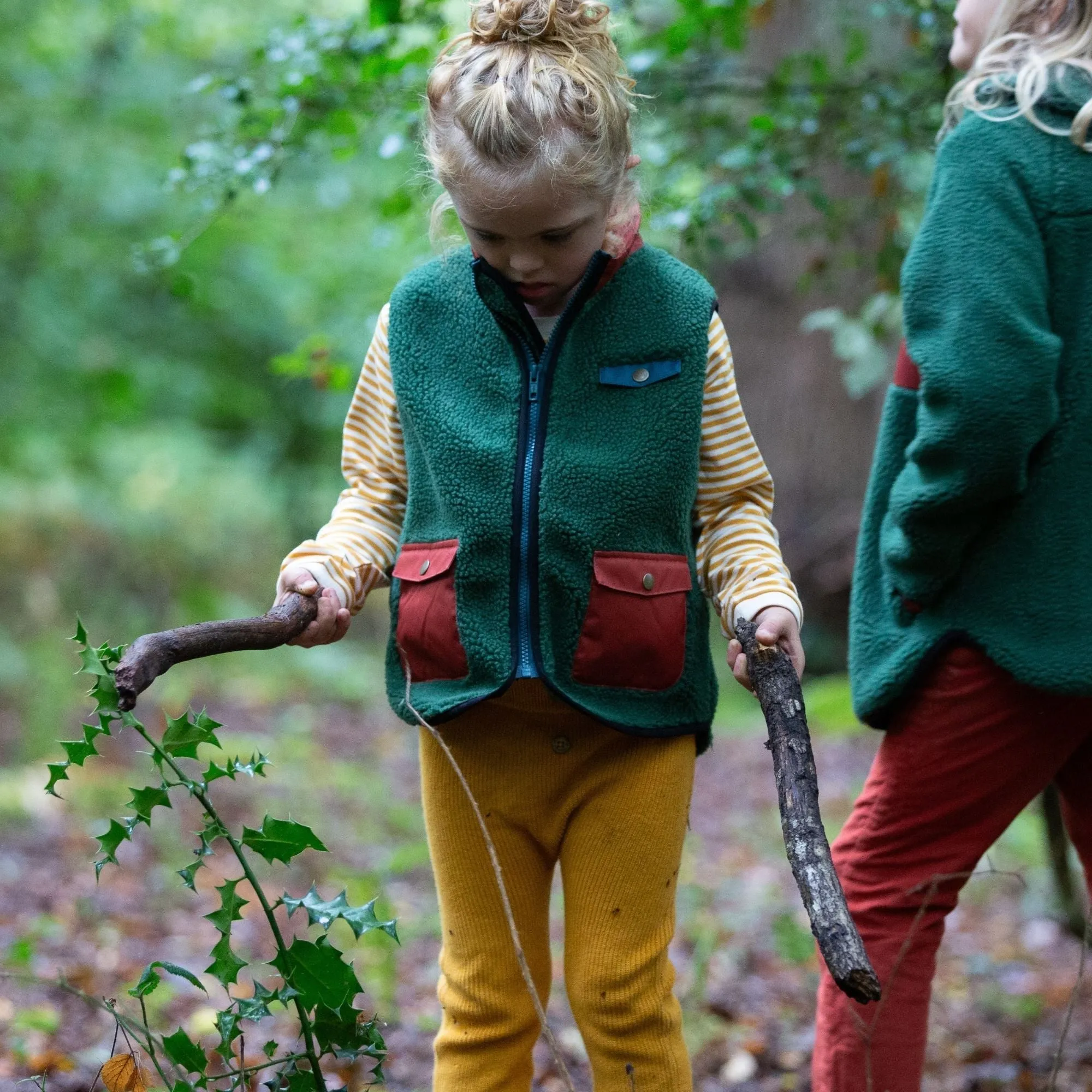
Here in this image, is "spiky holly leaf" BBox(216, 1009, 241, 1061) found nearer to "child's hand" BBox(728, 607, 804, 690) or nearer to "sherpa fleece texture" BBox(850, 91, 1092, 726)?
"child's hand" BBox(728, 607, 804, 690)

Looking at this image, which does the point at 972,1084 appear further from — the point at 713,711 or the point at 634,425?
the point at 634,425

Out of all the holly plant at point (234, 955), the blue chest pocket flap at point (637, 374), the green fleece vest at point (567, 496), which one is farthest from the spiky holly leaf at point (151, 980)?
the blue chest pocket flap at point (637, 374)

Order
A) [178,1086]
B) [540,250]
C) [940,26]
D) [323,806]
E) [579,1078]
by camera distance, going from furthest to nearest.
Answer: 1. [323,806]
2. [579,1078]
3. [940,26]
4. [540,250]
5. [178,1086]

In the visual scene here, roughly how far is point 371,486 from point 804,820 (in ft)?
3.23

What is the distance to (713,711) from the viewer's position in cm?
219

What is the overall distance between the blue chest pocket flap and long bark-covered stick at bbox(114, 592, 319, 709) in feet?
1.98

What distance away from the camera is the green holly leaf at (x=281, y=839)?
5.95 feet

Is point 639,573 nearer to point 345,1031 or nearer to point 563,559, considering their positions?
point 563,559

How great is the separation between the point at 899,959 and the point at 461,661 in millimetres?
847

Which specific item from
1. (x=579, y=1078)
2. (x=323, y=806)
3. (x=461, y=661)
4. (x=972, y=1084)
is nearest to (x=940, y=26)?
(x=461, y=661)

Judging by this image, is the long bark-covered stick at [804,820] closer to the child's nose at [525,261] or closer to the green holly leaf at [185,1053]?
the child's nose at [525,261]

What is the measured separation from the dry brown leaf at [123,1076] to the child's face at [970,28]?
2137 mm

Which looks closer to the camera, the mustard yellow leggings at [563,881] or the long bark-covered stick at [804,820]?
the long bark-covered stick at [804,820]

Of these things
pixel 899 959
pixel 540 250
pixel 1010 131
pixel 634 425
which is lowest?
pixel 899 959
